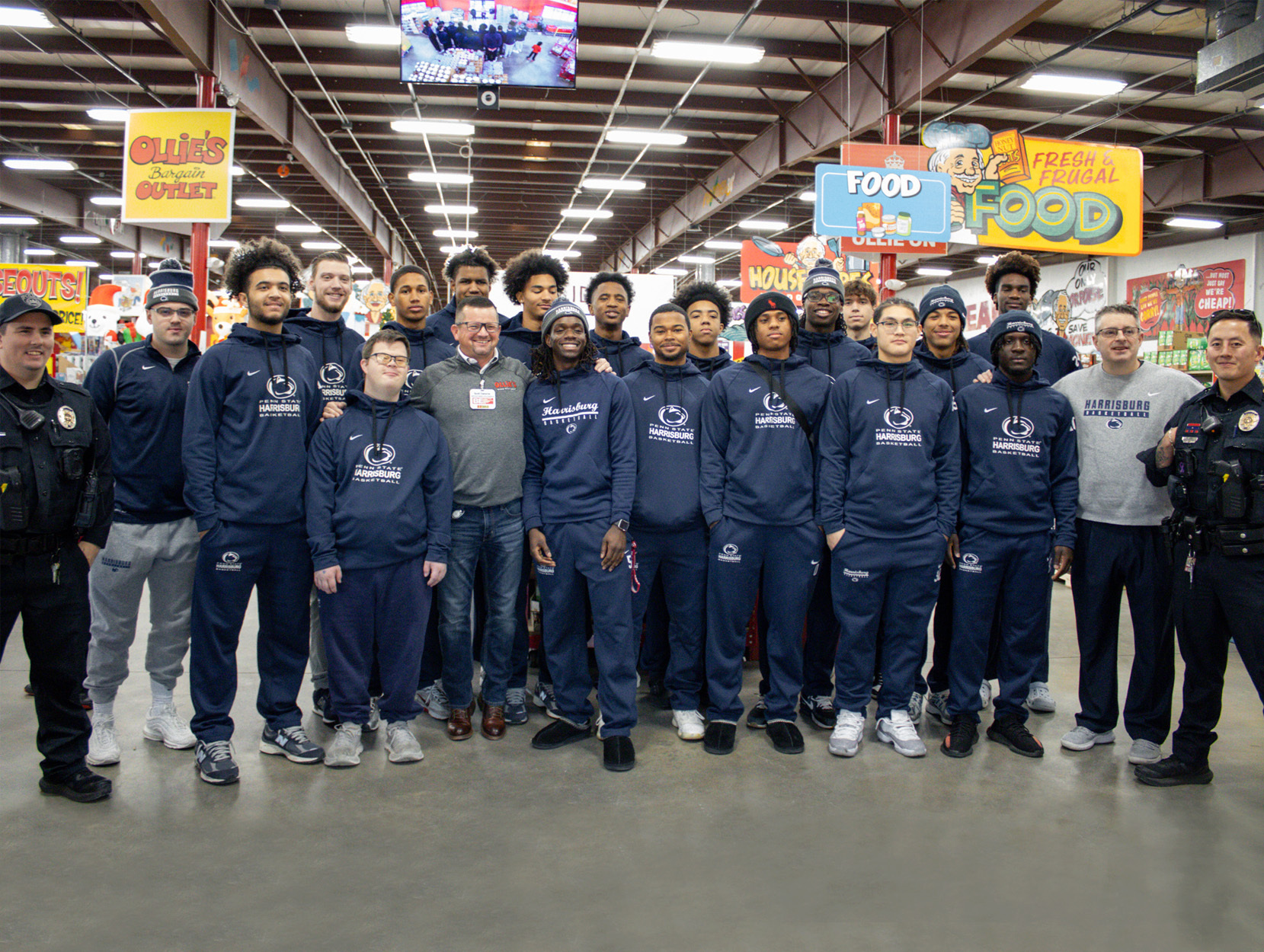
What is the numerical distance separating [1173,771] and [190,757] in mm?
3848

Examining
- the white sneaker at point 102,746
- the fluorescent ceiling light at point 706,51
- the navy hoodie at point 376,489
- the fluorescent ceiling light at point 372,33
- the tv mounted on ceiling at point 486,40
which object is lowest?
the white sneaker at point 102,746

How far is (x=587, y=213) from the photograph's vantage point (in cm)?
1856

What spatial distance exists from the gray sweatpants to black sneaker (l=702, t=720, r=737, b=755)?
2.19 meters

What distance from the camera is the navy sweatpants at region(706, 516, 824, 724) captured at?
364 cm

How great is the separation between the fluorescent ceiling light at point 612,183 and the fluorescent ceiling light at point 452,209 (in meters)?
3.36

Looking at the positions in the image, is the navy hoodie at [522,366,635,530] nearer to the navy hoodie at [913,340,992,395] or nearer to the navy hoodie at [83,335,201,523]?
the navy hoodie at [83,335,201,523]

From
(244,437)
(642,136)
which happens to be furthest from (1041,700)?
(642,136)

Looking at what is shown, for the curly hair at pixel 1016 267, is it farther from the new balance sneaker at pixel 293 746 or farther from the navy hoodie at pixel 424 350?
the new balance sneaker at pixel 293 746

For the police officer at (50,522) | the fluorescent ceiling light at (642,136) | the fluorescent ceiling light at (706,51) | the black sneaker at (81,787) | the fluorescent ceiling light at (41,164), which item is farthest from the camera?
the fluorescent ceiling light at (41,164)

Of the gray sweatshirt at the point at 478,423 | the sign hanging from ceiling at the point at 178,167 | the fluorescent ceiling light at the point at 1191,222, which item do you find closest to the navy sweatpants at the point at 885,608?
the gray sweatshirt at the point at 478,423

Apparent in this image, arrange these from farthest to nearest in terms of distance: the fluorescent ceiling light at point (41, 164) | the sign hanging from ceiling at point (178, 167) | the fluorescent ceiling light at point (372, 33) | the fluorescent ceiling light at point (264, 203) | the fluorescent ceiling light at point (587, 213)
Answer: the fluorescent ceiling light at point (587, 213) < the fluorescent ceiling light at point (264, 203) < the fluorescent ceiling light at point (41, 164) < the fluorescent ceiling light at point (372, 33) < the sign hanging from ceiling at point (178, 167)

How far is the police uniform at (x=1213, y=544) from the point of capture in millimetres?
3160

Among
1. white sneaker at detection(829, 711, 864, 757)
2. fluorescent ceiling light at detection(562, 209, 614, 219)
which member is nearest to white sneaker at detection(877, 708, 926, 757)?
white sneaker at detection(829, 711, 864, 757)

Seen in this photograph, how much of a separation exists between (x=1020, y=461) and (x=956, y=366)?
67 centimetres
